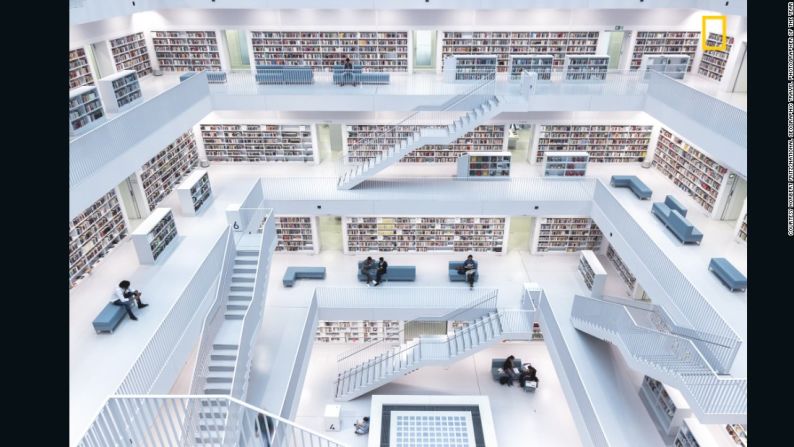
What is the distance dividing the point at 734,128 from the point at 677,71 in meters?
5.96

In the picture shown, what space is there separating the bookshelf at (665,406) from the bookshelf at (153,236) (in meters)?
11.9

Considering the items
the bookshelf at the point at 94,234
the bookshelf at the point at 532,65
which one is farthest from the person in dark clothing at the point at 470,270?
the bookshelf at the point at 94,234

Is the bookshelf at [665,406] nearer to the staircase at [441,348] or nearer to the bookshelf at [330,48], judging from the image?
the staircase at [441,348]

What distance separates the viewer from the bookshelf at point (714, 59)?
14719 mm

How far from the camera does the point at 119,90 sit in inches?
486

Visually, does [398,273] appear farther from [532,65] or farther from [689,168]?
[689,168]

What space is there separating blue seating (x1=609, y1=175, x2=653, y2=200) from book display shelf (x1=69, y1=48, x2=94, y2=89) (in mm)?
16189

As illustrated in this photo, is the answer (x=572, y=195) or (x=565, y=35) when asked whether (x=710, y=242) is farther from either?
(x=565, y=35)

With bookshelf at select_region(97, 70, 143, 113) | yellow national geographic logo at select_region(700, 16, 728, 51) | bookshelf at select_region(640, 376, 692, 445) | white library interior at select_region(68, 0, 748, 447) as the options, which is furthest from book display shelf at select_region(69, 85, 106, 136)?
yellow national geographic logo at select_region(700, 16, 728, 51)

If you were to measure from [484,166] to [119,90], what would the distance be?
11.1m

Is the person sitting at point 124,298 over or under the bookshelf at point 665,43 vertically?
under

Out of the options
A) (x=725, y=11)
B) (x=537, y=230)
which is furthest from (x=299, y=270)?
(x=725, y=11)

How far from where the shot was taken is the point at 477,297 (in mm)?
13820

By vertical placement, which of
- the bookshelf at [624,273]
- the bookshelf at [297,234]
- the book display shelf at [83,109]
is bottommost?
the bookshelf at [624,273]
